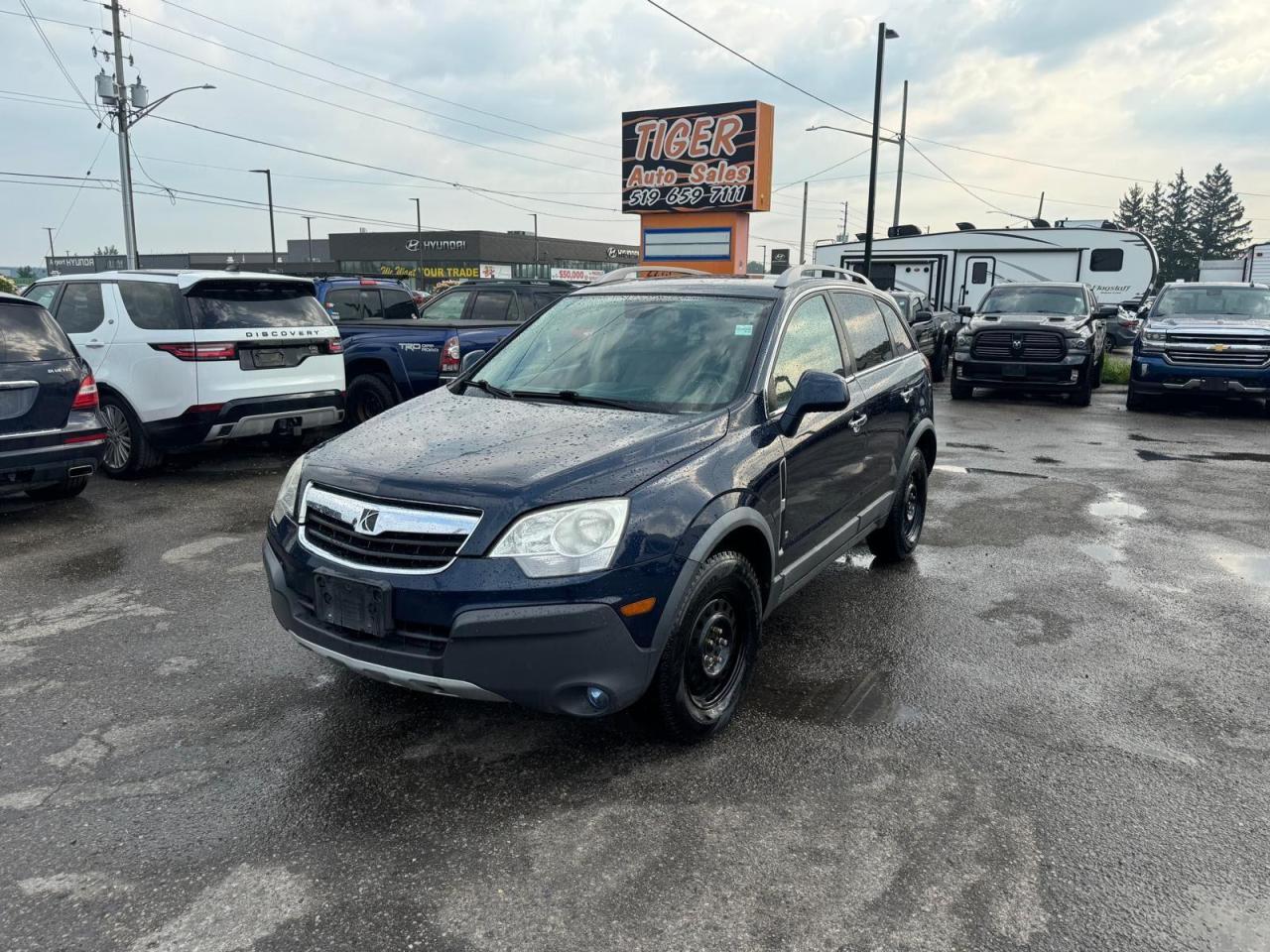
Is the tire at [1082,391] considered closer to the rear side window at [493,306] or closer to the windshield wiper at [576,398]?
the rear side window at [493,306]

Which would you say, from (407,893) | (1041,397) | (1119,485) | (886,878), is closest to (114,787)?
(407,893)

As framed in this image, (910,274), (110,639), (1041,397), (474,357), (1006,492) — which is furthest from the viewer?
(910,274)

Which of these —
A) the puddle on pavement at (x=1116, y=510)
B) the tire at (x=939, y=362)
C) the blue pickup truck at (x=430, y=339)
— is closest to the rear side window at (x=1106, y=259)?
the tire at (x=939, y=362)

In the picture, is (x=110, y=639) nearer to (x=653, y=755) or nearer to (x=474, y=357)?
(x=474, y=357)

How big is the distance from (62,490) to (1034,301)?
14.1 meters

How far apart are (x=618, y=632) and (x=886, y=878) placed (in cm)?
108

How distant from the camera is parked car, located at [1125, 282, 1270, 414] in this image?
12.2 m

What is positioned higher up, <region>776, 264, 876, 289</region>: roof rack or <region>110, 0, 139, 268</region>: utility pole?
<region>110, 0, 139, 268</region>: utility pole

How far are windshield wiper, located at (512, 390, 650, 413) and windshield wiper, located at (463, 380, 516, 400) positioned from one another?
0.03 metres

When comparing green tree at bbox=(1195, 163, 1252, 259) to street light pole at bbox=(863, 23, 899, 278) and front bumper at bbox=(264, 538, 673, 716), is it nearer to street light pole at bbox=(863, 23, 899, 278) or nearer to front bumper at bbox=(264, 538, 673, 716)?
street light pole at bbox=(863, 23, 899, 278)

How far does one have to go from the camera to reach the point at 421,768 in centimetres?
329

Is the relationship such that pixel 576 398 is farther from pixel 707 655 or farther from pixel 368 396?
pixel 368 396

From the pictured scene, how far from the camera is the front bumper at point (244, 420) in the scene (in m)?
7.52

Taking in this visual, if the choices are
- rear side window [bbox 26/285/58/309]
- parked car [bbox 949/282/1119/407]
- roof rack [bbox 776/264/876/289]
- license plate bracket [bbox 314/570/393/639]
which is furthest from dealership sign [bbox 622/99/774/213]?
license plate bracket [bbox 314/570/393/639]
